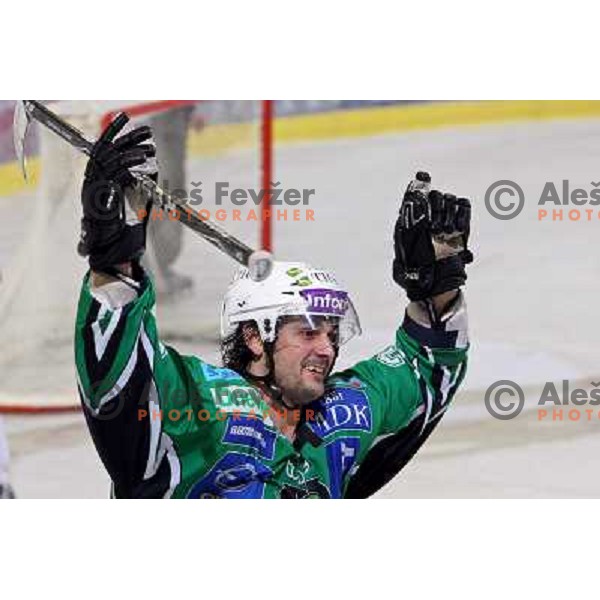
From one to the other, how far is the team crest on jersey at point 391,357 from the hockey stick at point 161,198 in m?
0.36

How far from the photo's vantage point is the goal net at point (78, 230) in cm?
502

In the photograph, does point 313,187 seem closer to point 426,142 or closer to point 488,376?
point 426,142

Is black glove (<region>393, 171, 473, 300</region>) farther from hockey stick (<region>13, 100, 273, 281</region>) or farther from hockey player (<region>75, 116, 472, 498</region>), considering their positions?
hockey stick (<region>13, 100, 273, 281</region>)

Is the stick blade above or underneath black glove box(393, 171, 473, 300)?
above

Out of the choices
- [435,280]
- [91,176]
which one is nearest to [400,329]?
→ [435,280]

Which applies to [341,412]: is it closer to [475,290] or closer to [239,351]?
[239,351]

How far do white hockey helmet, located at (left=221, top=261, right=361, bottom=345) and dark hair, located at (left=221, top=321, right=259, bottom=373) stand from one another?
1 cm

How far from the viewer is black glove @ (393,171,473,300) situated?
15.7 ft

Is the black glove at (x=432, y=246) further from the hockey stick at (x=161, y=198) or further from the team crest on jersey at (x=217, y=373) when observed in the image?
the team crest on jersey at (x=217, y=373)

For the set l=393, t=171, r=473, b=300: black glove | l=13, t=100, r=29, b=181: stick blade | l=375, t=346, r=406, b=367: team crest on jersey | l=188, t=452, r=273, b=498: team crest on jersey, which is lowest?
l=188, t=452, r=273, b=498: team crest on jersey

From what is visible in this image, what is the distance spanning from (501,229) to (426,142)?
299 mm

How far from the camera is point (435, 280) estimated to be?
15.8ft

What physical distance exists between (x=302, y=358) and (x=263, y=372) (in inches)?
3.8

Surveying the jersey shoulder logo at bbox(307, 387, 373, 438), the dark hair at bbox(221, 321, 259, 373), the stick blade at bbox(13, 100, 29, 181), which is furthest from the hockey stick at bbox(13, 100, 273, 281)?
the jersey shoulder logo at bbox(307, 387, 373, 438)
